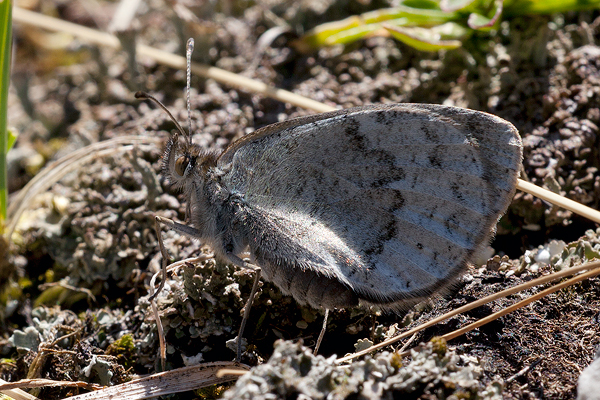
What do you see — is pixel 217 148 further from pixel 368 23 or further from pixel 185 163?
pixel 368 23

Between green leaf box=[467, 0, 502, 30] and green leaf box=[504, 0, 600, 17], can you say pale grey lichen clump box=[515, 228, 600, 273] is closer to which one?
green leaf box=[467, 0, 502, 30]

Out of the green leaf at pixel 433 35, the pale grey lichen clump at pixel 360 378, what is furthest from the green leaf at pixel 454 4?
the pale grey lichen clump at pixel 360 378

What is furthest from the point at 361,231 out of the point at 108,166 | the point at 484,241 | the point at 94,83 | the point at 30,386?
the point at 94,83

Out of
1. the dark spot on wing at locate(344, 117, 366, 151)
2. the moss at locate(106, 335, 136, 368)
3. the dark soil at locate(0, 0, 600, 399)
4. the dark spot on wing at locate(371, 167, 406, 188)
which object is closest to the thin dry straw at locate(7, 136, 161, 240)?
the dark soil at locate(0, 0, 600, 399)

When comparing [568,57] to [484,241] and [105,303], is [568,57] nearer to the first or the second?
[484,241]

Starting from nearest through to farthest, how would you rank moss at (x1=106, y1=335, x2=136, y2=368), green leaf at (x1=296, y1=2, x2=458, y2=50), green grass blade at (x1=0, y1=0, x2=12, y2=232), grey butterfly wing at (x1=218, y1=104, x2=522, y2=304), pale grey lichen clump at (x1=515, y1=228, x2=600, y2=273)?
grey butterfly wing at (x1=218, y1=104, x2=522, y2=304) → pale grey lichen clump at (x1=515, y1=228, x2=600, y2=273) → moss at (x1=106, y1=335, x2=136, y2=368) → green grass blade at (x1=0, y1=0, x2=12, y2=232) → green leaf at (x1=296, y1=2, x2=458, y2=50)

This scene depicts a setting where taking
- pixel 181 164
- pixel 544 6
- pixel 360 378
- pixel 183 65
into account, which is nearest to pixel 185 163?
pixel 181 164

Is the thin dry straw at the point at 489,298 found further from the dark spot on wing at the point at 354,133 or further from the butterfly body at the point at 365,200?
the dark spot on wing at the point at 354,133
